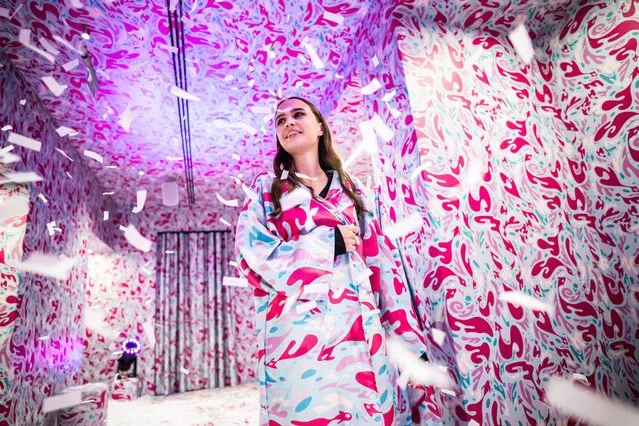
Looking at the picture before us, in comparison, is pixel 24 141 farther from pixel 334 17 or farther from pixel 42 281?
pixel 334 17

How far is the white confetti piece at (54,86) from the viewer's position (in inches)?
98.0

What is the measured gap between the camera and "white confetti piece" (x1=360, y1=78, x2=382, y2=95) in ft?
5.57

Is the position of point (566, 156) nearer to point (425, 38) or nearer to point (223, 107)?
point (425, 38)

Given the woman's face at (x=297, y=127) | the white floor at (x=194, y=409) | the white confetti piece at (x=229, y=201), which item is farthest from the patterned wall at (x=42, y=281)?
the woman's face at (x=297, y=127)

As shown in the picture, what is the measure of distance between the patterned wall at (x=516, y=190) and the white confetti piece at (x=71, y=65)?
2026 millimetres

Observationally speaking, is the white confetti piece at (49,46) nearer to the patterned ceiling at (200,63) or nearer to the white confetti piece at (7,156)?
the patterned ceiling at (200,63)

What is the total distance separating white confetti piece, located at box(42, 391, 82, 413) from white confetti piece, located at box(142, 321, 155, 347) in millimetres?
2075

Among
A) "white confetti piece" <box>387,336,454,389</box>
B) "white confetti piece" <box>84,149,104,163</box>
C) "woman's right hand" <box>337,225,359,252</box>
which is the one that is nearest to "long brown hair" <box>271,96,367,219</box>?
"woman's right hand" <box>337,225,359,252</box>

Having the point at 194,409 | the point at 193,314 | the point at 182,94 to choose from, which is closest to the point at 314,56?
the point at 182,94

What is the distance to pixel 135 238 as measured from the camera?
5.35m

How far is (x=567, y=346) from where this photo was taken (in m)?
1.35

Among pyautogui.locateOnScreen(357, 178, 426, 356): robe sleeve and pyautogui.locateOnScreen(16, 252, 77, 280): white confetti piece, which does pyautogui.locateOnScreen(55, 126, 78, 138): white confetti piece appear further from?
pyautogui.locateOnScreen(357, 178, 426, 356): robe sleeve

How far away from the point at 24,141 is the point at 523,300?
10.5 feet

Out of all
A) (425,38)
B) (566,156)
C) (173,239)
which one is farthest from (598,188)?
(173,239)
